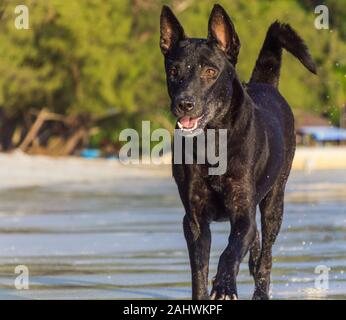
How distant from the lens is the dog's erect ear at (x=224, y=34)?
948 cm

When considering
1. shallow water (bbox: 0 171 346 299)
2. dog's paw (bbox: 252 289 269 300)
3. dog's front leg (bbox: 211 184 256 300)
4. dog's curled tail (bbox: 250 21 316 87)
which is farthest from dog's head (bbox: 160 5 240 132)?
dog's curled tail (bbox: 250 21 316 87)

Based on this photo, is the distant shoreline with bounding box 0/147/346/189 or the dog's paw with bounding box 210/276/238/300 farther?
the distant shoreline with bounding box 0/147/346/189

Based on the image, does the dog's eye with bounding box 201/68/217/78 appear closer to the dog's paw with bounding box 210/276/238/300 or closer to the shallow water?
the dog's paw with bounding box 210/276/238/300

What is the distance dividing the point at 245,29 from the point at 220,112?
53.3 m

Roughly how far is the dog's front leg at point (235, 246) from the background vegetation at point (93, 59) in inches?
1743

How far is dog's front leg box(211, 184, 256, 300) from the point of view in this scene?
890 centimetres

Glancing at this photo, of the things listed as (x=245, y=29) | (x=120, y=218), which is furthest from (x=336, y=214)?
(x=245, y=29)

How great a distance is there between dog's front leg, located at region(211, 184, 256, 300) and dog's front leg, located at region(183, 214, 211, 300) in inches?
9.5

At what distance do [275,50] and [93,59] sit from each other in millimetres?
44276

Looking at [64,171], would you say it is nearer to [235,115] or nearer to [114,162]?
[114,162]

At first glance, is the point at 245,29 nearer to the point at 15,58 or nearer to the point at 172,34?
the point at 15,58

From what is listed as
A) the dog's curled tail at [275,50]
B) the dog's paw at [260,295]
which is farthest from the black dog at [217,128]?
the dog's curled tail at [275,50]

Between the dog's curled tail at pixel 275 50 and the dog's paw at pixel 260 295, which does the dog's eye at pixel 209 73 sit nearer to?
the dog's paw at pixel 260 295

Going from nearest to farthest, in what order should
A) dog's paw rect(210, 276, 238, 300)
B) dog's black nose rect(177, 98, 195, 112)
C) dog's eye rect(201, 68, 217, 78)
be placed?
dog's paw rect(210, 276, 238, 300)
dog's black nose rect(177, 98, 195, 112)
dog's eye rect(201, 68, 217, 78)
